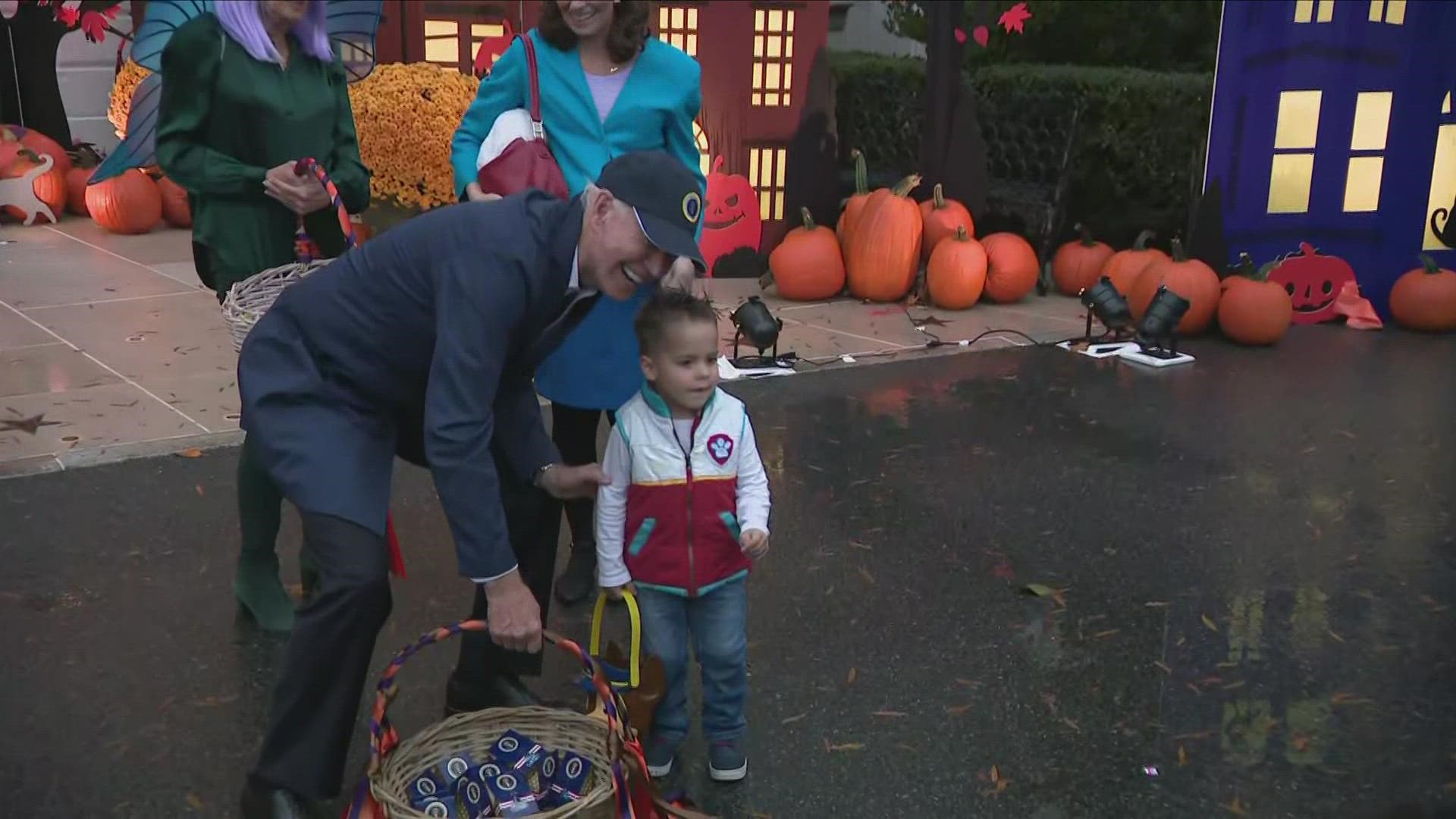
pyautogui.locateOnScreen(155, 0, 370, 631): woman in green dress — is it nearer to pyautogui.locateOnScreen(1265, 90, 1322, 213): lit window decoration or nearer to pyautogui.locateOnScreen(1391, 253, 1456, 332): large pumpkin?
pyautogui.locateOnScreen(1265, 90, 1322, 213): lit window decoration

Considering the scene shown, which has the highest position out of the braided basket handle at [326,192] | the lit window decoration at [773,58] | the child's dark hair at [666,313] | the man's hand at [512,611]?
the lit window decoration at [773,58]

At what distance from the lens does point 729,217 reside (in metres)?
8.89

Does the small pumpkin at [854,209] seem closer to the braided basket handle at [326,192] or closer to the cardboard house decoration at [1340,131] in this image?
the cardboard house decoration at [1340,131]

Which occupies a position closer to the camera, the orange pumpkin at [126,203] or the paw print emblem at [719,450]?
the paw print emblem at [719,450]

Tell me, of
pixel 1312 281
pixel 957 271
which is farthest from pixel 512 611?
pixel 1312 281

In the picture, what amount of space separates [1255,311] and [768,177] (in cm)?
311

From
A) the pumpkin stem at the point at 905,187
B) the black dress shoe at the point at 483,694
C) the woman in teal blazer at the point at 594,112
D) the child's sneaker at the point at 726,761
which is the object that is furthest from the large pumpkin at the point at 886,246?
the child's sneaker at the point at 726,761

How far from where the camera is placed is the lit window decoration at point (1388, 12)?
325 inches

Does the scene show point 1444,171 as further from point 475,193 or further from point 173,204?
point 173,204

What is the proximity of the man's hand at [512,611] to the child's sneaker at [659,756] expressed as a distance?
687mm

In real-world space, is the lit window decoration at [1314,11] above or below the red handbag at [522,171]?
above

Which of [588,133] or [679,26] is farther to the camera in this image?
[679,26]

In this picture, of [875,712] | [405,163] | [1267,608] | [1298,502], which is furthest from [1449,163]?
[875,712]

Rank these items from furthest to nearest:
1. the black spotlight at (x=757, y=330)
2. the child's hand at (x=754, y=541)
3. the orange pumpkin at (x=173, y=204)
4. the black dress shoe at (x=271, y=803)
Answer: the orange pumpkin at (x=173, y=204), the black spotlight at (x=757, y=330), the child's hand at (x=754, y=541), the black dress shoe at (x=271, y=803)
